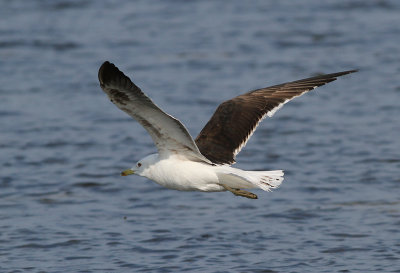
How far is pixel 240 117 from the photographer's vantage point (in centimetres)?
801

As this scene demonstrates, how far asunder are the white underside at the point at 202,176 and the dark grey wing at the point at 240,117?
53cm

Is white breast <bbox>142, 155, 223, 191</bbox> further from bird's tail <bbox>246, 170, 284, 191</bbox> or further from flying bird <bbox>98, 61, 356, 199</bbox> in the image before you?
bird's tail <bbox>246, 170, 284, 191</bbox>

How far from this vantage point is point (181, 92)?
42.0 ft

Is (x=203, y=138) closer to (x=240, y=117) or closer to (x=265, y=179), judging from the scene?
(x=240, y=117)

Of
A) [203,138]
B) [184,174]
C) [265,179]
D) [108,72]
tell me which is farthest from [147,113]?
[203,138]

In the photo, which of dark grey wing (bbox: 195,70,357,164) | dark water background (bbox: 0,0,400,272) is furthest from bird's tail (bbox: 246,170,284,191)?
dark water background (bbox: 0,0,400,272)

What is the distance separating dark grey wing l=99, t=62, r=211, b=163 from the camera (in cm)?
608

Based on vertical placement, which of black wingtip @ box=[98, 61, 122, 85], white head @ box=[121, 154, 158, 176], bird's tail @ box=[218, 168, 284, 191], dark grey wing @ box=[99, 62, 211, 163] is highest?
black wingtip @ box=[98, 61, 122, 85]

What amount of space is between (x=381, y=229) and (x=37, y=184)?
3.96 meters

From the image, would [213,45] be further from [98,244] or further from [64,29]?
[98,244]

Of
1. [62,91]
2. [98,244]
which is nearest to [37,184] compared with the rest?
[98,244]

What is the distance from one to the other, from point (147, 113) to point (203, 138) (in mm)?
1474

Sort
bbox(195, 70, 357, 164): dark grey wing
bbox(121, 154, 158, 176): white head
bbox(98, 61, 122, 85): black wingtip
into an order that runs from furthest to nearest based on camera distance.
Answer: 1. bbox(195, 70, 357, 164): dark grey wing
2. bbox(121, 154, 158, 176): white head
3. bbox(98, 61, 122, 85): black wingtip

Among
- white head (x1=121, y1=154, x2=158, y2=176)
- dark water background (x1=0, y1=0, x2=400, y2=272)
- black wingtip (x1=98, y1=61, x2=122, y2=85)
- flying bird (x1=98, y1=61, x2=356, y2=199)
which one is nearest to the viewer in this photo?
black wingtip (x1=98, y1=61, x2=122, y2=85)
